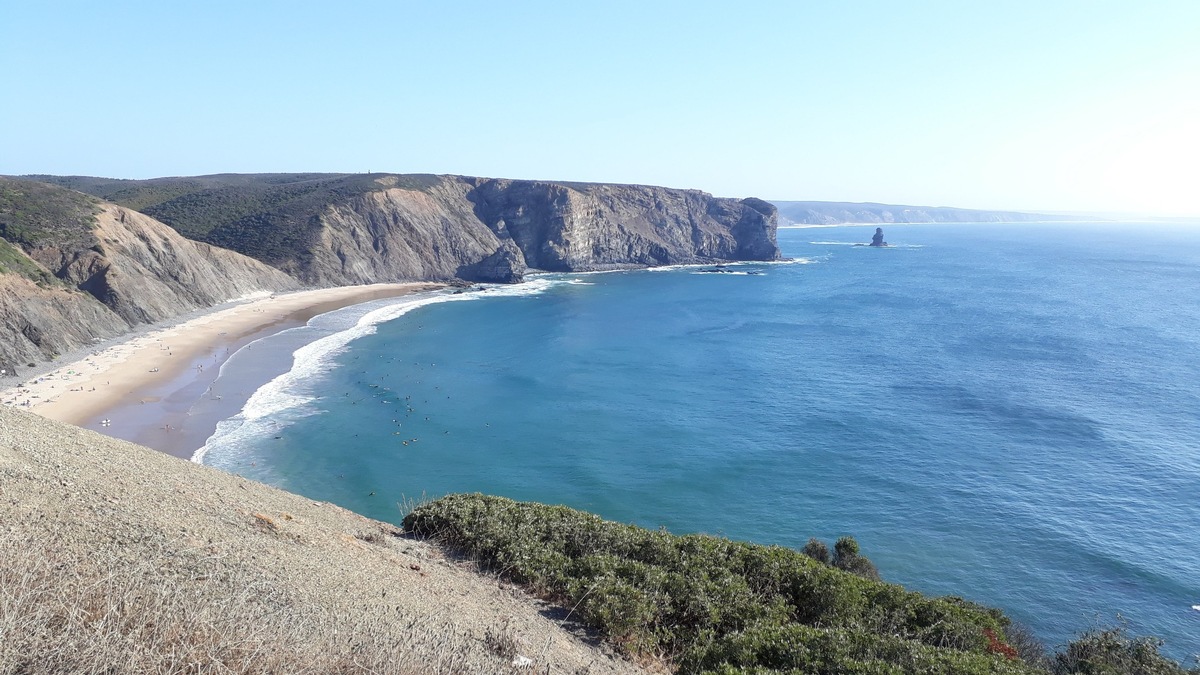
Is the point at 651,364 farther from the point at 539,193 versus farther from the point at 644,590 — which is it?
the point at 539,193

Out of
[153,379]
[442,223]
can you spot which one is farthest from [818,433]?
[442,223]

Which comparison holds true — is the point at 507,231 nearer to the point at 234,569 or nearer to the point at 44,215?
the point at 44,215

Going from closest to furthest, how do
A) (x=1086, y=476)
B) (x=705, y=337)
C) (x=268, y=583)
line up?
(x=268, y=583)
(x=1086, y=476)
(x=705, y=337)

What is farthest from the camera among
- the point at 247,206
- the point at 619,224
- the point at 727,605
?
the point at 619,224

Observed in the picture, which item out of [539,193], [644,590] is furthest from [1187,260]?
[644,590]

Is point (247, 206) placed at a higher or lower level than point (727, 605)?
higher

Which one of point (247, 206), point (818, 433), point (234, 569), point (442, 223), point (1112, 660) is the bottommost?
point (818, 433)

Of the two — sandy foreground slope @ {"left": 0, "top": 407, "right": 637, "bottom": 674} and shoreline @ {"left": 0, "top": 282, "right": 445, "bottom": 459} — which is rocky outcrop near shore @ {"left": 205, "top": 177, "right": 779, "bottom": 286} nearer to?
shoreline @ {"left": 0, "top": 282, "right": 445, "bottom": 459}

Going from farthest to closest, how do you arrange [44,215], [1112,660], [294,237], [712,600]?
[294,237]
[44,215]
[1112,660]
[712,600]
